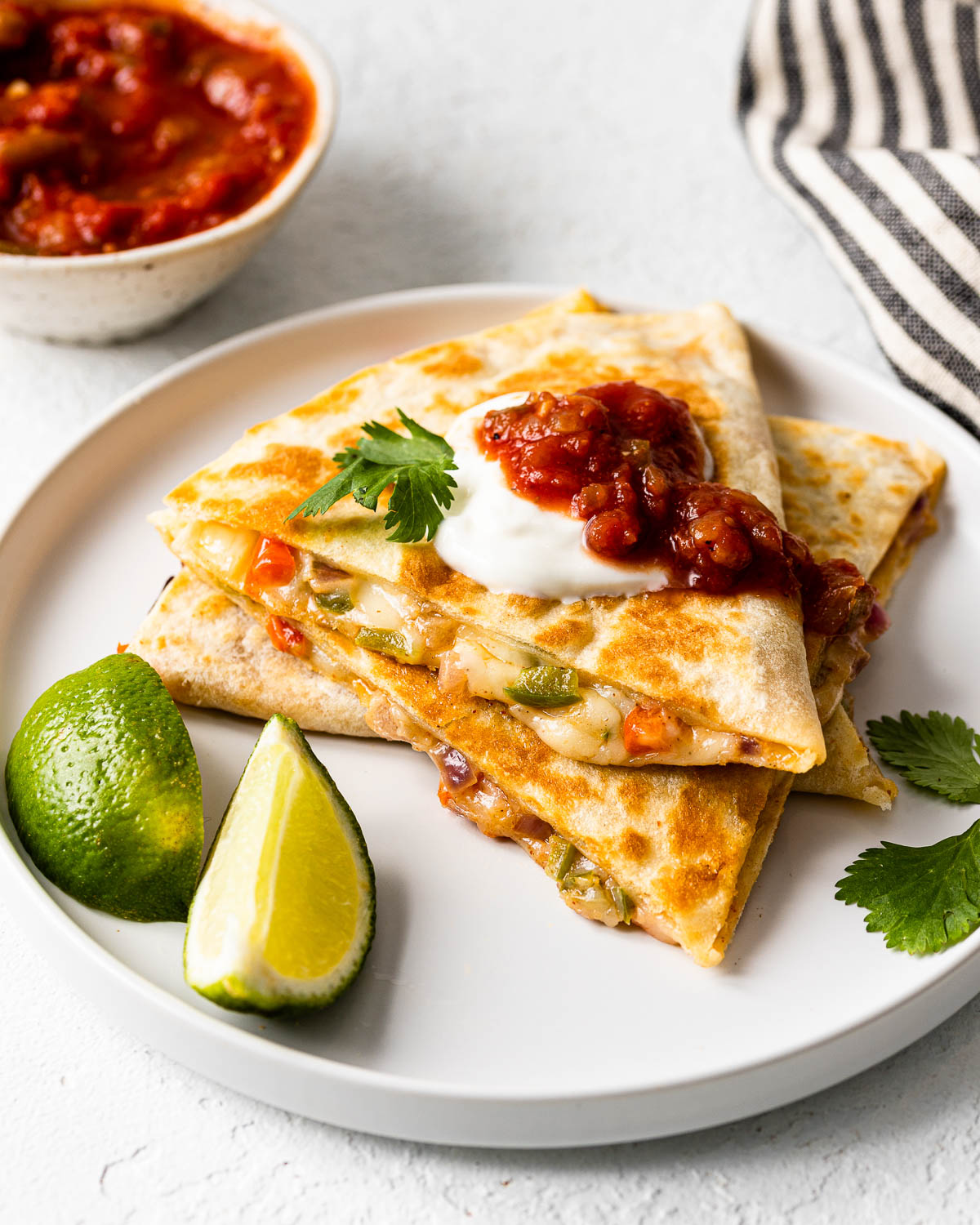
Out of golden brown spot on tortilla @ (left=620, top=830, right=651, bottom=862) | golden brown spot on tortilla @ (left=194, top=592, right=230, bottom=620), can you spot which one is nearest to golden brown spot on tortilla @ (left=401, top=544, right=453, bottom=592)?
golden brown spot on tortilla @ (left=194, top=592, right=230, bottom=620)

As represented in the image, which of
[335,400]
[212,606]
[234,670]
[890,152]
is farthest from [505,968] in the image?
[890,152]

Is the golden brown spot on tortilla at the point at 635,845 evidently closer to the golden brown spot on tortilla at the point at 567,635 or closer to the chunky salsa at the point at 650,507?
the golden brown spot on tortilla at the point at 567,635

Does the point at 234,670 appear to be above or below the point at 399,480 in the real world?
below

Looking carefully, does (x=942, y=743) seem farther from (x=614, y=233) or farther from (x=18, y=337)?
(x=18, y=337)

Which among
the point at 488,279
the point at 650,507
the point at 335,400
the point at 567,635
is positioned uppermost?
the point at 650,507

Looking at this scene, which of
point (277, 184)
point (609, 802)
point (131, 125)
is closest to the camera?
point (609, 802)

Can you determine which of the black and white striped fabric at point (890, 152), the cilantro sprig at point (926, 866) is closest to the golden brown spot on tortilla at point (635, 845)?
the cilantro sprig at point (926, 866)

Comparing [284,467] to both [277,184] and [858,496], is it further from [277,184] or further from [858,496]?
[858,496]

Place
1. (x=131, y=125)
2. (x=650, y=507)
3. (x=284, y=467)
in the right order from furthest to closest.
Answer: (x=131, y=125) → (x=284, y=467) → (x=650, y=507)
